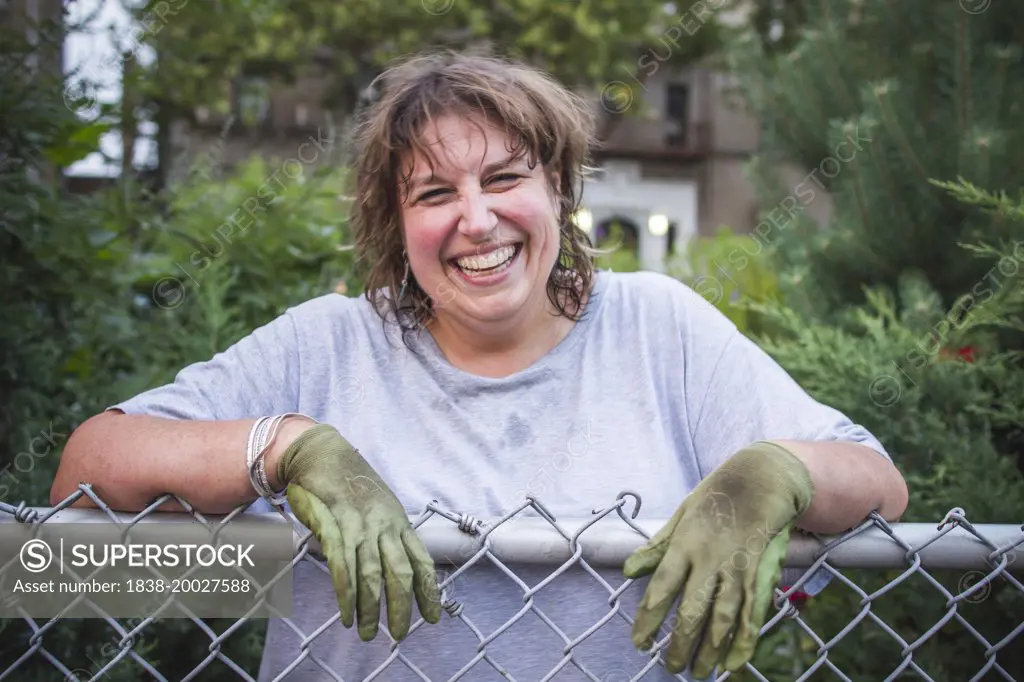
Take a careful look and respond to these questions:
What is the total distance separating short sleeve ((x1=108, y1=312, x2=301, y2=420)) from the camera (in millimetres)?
1663

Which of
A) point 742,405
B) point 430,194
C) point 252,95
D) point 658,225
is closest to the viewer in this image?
point 742,405

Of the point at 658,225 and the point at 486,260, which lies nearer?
the point at 486,260

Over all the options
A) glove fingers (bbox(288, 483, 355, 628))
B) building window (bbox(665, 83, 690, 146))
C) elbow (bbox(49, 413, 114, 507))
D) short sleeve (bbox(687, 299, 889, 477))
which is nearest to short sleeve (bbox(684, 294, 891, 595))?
short sleeve (bbox(687, 299, 889, 477))

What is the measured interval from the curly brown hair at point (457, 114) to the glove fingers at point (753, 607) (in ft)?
2.82

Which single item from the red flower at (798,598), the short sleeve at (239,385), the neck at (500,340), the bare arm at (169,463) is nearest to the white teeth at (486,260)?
the neck at (500,340)

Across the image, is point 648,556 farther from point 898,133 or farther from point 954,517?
point 898,133

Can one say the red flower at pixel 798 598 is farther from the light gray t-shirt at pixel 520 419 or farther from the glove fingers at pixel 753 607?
the glove fingers at pixel 753 607

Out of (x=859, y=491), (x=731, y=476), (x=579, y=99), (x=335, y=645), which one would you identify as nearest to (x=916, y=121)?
(x=579, y=99)

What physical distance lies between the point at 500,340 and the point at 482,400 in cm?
14

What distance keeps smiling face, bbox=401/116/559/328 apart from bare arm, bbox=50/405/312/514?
52 cm

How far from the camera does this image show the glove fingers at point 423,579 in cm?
123

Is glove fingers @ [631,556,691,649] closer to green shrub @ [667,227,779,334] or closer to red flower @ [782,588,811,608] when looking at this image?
red flower @ [782,588,811,608]

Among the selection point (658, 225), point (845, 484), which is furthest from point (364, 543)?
point (658, 225)

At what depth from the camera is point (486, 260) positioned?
188 centimetres
